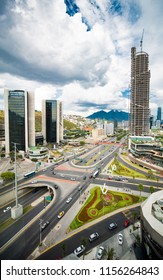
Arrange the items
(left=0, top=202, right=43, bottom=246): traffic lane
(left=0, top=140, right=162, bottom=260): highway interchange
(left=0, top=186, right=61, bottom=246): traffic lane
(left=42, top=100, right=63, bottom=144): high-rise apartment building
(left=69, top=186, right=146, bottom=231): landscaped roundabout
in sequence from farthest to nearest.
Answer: (left=42, top=100, right=63, bottom=144): high-rise apartment building < (left=69, top=186, right=146, bottom=231): landscaped roundabout < (left=0, top=186, right=61, bottom=246): traffic lane < (left=0, top=202, right=43, bottom=246): traffic lane < (left=0, top=140, right=162, bottom=260): highway interchange

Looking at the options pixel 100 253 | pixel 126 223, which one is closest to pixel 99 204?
pixel 126 223

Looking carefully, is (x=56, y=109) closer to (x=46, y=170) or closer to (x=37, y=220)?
(x=46, y=170)

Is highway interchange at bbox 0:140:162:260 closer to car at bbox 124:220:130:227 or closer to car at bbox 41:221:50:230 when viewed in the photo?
car at bbox 41:221:50:230

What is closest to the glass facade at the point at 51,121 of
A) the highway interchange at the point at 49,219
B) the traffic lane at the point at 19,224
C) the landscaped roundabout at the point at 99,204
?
the highway interchange at the point at 49,219

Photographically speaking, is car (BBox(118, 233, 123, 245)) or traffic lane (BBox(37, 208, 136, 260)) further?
car (BBox(118, 233, 123, 245))

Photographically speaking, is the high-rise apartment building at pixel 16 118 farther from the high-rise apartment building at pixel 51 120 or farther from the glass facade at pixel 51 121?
the glass facade at pixel 51 121

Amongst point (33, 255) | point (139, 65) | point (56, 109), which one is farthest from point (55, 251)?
point (139, 65)

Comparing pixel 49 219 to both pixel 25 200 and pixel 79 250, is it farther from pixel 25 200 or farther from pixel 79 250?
pixel 25 200

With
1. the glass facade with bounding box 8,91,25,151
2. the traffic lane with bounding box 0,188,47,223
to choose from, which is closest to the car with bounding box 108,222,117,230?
the traffic lane with bounding box 0,188,47,223
